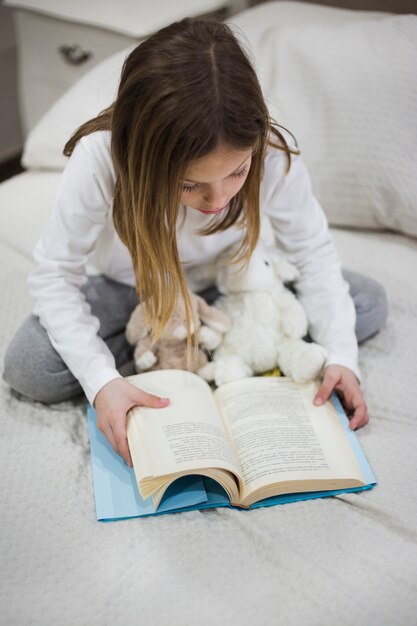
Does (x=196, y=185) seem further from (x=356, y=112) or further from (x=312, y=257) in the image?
(x=356, y=112)

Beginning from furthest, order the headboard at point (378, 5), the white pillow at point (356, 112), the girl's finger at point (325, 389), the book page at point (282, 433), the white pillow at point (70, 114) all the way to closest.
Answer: the headboard at point (378, 5), the white pillow at point (70, 114), the white pillow at point (356, 112), the girl's finger at point (325, 389), the book page at point (282, 433)

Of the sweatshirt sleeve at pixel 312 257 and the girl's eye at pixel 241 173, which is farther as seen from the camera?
the sweatshirt sleeve at pixel 312 257

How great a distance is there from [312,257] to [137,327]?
11.5 inches

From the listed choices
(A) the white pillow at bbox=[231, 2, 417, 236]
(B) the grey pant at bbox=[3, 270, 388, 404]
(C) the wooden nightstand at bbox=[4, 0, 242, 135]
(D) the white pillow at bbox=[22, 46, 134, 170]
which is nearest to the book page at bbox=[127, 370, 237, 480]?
(B) the grey pant at bbox=[3, 270, 388, 404]

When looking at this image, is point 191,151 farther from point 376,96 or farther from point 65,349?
point 376,96

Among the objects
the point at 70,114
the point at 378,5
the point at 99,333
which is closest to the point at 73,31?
the point at 70,114

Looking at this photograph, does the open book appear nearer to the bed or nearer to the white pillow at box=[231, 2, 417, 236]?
the bed

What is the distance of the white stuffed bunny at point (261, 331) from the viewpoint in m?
0.91

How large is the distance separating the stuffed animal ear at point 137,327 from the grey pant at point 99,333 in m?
0.05

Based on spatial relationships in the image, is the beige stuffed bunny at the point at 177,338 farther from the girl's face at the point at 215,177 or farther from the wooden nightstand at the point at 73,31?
the wooden nightstand at the point at 73,31

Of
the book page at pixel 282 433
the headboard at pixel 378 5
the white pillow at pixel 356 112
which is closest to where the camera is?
the book page at pixel 282 433

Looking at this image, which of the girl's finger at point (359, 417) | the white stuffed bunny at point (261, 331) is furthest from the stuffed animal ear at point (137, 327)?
the girl's finger at point (359, 417)

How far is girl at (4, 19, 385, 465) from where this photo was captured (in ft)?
2.31

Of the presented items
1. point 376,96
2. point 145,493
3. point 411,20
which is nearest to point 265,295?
point 145,493
